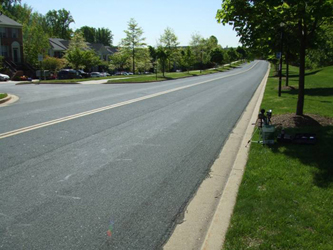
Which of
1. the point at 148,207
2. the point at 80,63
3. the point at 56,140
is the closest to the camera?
the point at 148,207

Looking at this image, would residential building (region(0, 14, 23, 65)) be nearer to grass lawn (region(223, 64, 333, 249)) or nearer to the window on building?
the window on building

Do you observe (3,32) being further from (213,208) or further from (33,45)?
(213,208)

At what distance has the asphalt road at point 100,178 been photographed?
3701mm

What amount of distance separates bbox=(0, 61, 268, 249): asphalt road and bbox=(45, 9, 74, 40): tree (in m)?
108

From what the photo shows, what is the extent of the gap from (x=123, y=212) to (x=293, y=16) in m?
6.40

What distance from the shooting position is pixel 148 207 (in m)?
4.38

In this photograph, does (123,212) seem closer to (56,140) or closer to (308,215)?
(308,215)

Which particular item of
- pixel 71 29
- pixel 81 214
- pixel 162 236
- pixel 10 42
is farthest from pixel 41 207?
pixel 71 29

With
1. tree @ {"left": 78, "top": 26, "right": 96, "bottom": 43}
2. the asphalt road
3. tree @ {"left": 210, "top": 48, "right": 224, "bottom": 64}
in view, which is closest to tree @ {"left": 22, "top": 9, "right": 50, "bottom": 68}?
tree @ {"left": 210, "top": 48, "right": 224, "bottom": 64}

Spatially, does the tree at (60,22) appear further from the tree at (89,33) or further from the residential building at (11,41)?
the residential building at (11,41)

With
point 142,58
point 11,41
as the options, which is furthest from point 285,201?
point 142,58

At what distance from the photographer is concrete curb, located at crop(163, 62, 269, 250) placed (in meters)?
3.57

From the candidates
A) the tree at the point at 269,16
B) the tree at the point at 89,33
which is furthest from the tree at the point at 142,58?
the tree at the point at 89,33

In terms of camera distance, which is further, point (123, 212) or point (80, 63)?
point (80, 63)
